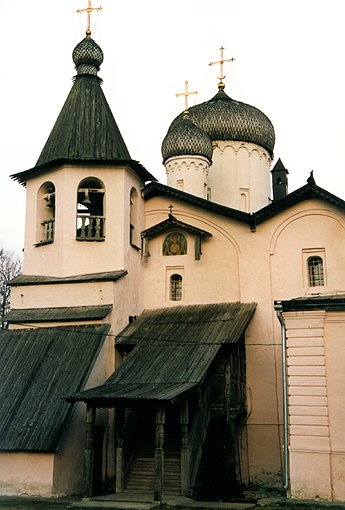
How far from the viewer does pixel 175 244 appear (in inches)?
716

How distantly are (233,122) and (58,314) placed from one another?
9.25m

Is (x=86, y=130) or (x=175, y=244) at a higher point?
(x=86, y=130)

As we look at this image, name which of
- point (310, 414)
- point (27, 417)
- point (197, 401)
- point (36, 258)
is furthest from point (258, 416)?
point (36, 258)

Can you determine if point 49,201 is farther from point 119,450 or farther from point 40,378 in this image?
point 119,450

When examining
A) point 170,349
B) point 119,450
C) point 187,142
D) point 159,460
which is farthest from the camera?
point 187,142

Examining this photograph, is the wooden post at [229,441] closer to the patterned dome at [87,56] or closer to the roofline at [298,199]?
the roofline at [298,199]

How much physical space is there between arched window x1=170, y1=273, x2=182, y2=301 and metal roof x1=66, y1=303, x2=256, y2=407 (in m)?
0.40

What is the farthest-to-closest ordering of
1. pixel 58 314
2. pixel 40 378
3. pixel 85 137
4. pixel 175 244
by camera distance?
pixel 175 244 < pixel 85 137 < pixel 58 314 < pixel 40 378

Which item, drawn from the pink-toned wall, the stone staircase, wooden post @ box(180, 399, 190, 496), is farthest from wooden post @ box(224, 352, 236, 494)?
the pink-toned wall

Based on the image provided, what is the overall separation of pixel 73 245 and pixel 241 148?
25.2 feet

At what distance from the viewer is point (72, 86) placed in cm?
1898

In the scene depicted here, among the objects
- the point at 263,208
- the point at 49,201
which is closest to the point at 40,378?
the point at 49,201

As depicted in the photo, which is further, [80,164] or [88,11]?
[88,11]

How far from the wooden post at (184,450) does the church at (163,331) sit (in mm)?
37
